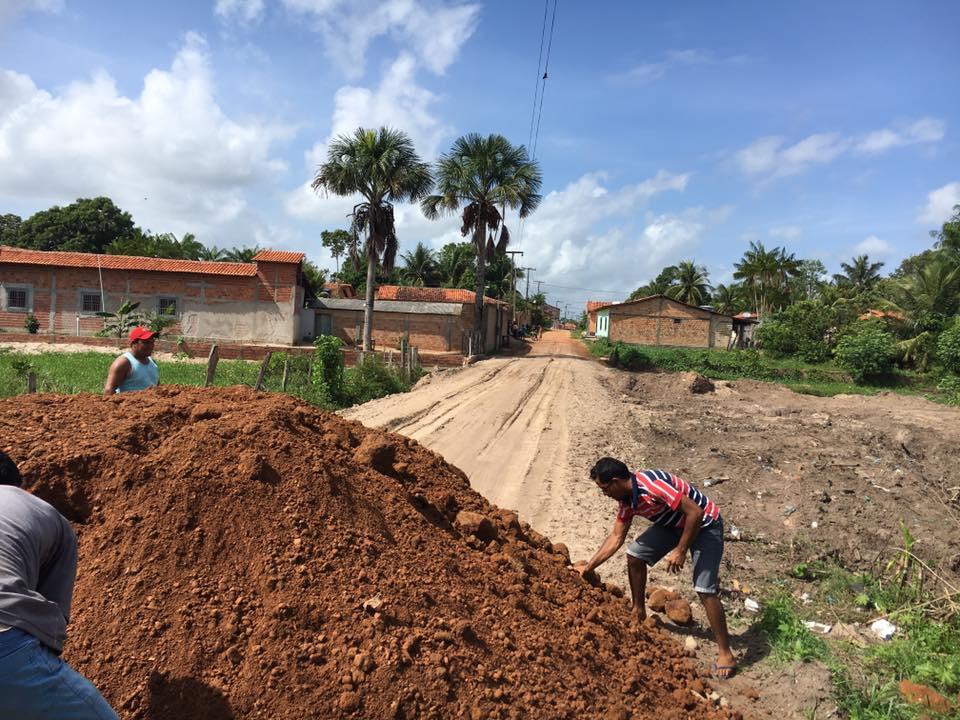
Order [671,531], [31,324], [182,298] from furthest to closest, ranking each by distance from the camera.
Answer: [182,298] → [31,324] → [671,531]

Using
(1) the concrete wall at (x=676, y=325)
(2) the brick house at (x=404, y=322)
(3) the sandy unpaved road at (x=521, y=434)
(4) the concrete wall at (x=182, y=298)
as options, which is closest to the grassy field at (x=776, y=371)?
(1) the concrete wall at (x=676, y=325)

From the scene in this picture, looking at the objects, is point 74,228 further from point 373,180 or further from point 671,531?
point 671,531

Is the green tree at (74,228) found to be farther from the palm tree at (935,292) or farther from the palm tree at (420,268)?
the palm tree at (935,292)

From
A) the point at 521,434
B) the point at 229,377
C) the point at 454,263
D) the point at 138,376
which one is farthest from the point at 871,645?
the point at 454,263

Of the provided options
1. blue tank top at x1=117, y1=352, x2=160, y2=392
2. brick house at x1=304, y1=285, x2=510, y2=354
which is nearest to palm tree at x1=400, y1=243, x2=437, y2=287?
brick house at x1=304, y1=285, x2=510, y2=354

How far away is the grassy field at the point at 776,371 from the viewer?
25391mm

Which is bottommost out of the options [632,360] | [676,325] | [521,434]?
[521,434]

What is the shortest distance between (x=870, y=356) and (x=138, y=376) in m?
29.1

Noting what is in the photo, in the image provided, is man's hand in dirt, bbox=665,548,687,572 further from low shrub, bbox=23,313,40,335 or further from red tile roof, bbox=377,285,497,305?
red tile roof, bbox=377,285,497,305

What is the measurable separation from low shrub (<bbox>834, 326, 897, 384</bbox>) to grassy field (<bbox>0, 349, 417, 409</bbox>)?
19924 millimetres

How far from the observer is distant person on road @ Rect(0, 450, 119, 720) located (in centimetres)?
186

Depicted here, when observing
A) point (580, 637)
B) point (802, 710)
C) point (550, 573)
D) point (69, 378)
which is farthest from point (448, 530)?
point (69, 378)

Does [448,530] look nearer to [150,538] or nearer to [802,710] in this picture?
[150,538]

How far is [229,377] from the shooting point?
1677 cm
